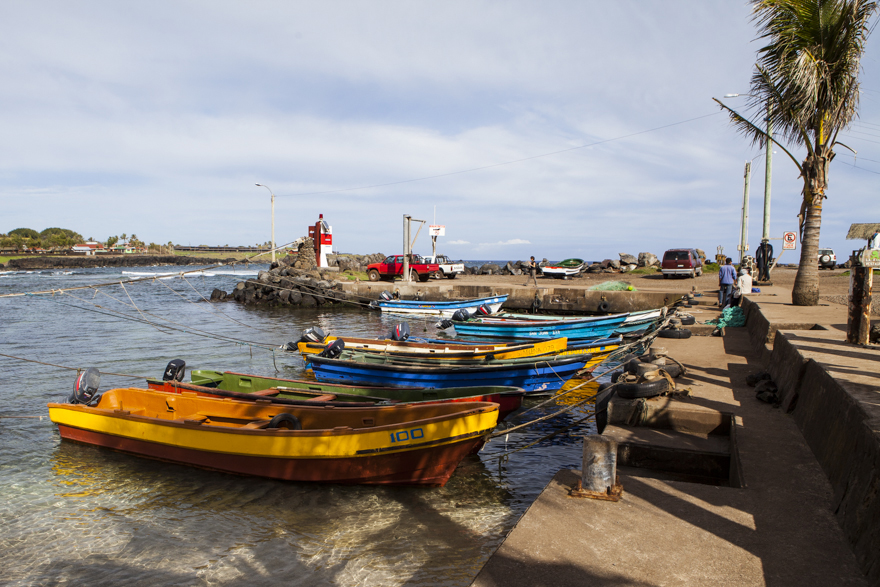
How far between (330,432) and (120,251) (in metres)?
175

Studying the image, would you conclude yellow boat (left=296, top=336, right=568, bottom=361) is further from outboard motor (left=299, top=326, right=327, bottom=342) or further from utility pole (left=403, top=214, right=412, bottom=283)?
utility pole (left=403, top=214, right=412, bottom=283)

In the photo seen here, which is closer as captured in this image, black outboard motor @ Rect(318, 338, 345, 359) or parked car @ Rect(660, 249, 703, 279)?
black outboard motor @ Rect(318, 338, 345, 359)

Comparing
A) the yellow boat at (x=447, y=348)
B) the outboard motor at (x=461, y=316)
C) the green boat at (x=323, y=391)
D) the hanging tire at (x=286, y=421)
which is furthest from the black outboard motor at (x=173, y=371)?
the outboard motor at (x=461, y=316)

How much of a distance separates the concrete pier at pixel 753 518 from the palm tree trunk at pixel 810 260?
8453 millimetres

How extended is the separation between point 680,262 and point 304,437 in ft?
105

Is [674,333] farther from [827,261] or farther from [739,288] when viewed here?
[827,261]

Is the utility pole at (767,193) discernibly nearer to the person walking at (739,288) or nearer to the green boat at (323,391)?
the person walking at (739,288)

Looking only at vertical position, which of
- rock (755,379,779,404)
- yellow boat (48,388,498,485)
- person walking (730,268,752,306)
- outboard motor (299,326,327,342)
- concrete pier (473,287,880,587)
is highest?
person walking (730,268,752,306)

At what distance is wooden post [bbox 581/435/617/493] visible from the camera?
4.22 metres

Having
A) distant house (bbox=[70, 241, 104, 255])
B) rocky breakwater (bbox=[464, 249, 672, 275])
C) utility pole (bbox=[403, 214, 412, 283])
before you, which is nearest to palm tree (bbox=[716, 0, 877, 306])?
utility pole (bbox=[403, 214, 412, 283])

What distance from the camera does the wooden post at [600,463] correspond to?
4.22 m

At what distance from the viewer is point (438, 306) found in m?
26.4

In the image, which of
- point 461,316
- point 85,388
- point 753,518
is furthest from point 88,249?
point 753,518

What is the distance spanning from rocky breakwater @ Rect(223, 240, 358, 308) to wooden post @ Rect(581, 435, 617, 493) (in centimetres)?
2721
